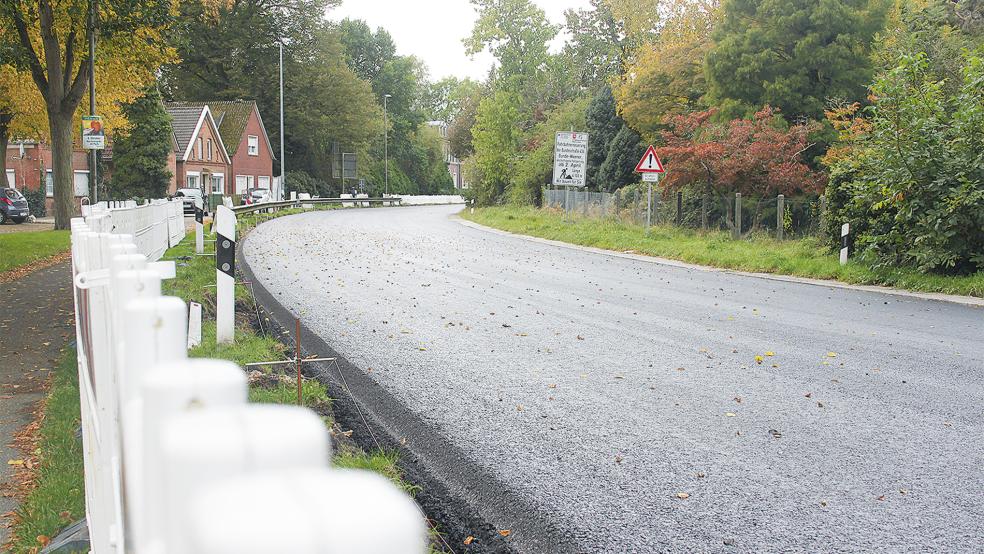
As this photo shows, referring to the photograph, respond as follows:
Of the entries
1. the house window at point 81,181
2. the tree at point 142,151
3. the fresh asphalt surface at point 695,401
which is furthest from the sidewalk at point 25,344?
the house window at point 81,181

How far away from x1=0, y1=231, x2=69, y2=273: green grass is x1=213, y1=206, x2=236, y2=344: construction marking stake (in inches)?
352

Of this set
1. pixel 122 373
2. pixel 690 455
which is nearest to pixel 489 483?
pixel 690 455

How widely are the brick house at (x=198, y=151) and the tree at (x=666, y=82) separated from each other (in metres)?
30.5

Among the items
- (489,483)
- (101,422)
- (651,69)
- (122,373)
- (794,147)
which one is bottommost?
(489,483)

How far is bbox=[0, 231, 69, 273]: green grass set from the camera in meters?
16.4

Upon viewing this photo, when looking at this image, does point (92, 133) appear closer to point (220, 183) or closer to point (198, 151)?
point (198, 151)

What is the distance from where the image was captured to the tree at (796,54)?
1141 inches

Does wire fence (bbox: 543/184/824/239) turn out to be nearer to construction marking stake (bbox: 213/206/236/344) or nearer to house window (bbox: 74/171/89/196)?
construction marking stake (bbox: 213/206/236/344)

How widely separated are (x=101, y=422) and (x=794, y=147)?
86.3 feet

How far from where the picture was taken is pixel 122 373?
141cm

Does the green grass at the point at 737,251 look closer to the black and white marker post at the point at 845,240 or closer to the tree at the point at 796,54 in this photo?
the black and white marker post at the point at 845,240

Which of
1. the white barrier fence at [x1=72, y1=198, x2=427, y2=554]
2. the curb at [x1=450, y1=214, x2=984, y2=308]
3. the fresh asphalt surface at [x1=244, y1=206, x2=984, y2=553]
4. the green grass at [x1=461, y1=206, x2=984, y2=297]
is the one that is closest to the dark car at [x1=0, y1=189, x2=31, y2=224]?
the green grass at [x1=461, y1=206, x2=984, y2=297]

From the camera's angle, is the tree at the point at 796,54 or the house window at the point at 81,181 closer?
the tree at the point at 796,54

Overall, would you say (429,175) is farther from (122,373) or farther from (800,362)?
(122,373)
